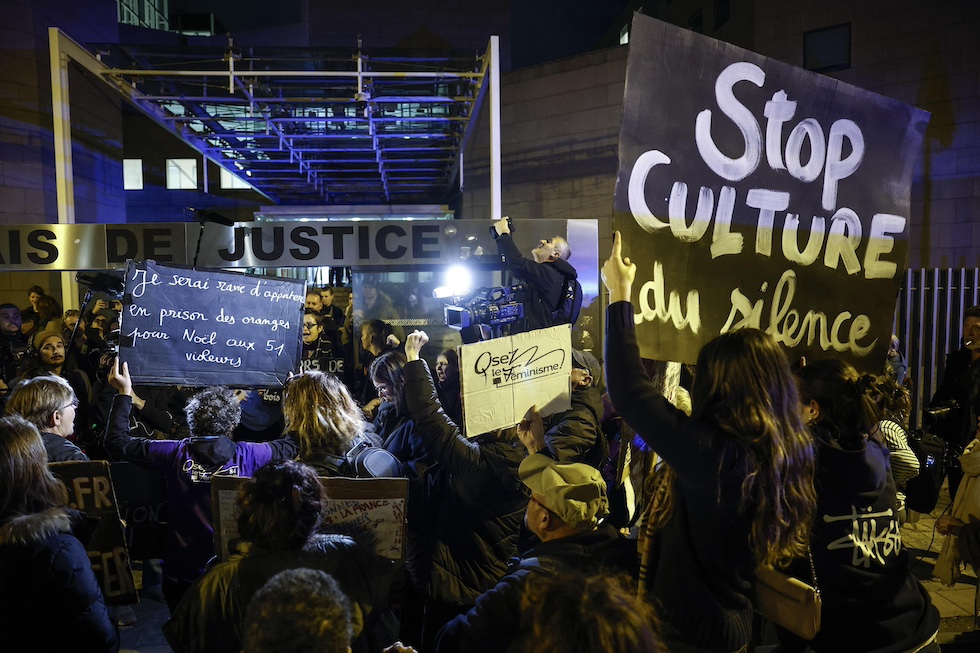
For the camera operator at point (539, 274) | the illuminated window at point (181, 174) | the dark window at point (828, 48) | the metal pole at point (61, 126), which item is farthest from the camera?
the illuminated window at point (181, 174)

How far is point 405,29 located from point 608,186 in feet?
25.1

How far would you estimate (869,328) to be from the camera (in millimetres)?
3512

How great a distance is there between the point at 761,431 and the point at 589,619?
33.3 inches

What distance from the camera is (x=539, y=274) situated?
4.98 metres

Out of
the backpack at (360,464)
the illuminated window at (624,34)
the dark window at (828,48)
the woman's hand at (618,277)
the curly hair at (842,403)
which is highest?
the illuminated window at (624,34)

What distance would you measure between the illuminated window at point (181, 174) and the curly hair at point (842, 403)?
22242 millimetres

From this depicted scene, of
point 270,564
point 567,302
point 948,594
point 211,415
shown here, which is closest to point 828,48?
point 567,302

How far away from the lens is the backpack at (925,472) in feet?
14.5

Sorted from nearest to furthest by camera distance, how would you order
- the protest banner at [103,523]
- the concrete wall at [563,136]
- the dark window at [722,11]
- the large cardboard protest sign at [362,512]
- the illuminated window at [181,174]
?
1. the large cardboard protest sign at [362,512]
2. the protest banner at [103,523]
3. the concrete wall at [563,136]
4. the dark window at [722,11]
5. the illuminated window at [181,174]

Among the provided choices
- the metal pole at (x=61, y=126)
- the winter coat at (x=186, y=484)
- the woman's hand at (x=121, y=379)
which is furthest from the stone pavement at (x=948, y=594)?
the metal pole at (x=61, y=126)

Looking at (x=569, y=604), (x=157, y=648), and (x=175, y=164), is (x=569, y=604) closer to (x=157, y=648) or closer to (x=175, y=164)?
(x=157, y=648)

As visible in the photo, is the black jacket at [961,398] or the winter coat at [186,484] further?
the black jacket at [961,398]

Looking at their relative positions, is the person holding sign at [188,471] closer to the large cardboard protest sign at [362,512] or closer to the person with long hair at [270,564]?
the large cardboard protest sign at [362,512]

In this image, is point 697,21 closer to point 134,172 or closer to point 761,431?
point 134,172
